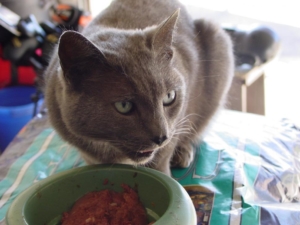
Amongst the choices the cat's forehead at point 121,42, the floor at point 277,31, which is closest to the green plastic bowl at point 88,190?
the cat's forehead at point 121,42

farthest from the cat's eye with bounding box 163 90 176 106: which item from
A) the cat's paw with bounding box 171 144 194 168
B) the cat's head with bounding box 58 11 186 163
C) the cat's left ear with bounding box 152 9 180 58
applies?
the cat's paw with bounding box 171 144 194 168

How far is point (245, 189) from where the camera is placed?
44.9 inches

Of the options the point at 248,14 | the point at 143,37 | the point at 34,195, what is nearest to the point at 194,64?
the point at 143,37

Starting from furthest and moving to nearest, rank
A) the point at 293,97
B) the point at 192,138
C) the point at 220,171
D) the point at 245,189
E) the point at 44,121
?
1. the point at 293,97
2. the point at 44,121
3. the point at 192,138
4. the point at 220,171
5. the point at 245,189

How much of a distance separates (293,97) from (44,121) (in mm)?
1429

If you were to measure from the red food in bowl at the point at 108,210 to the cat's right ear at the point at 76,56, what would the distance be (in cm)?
32

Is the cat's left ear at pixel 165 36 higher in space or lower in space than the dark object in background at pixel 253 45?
higher

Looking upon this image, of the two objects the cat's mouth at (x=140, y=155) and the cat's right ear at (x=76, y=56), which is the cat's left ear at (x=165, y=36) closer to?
the cat's right ear at (x=76, y=56)


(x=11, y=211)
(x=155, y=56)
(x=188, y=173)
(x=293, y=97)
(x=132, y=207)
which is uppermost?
(x=155, y=56)

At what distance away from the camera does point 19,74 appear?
220cm

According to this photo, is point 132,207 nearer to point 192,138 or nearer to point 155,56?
point 155,56

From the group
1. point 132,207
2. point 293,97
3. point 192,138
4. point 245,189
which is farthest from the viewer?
point 293,97

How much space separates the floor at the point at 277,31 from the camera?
197 cm

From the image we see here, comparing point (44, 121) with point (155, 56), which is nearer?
point (155, 56)
